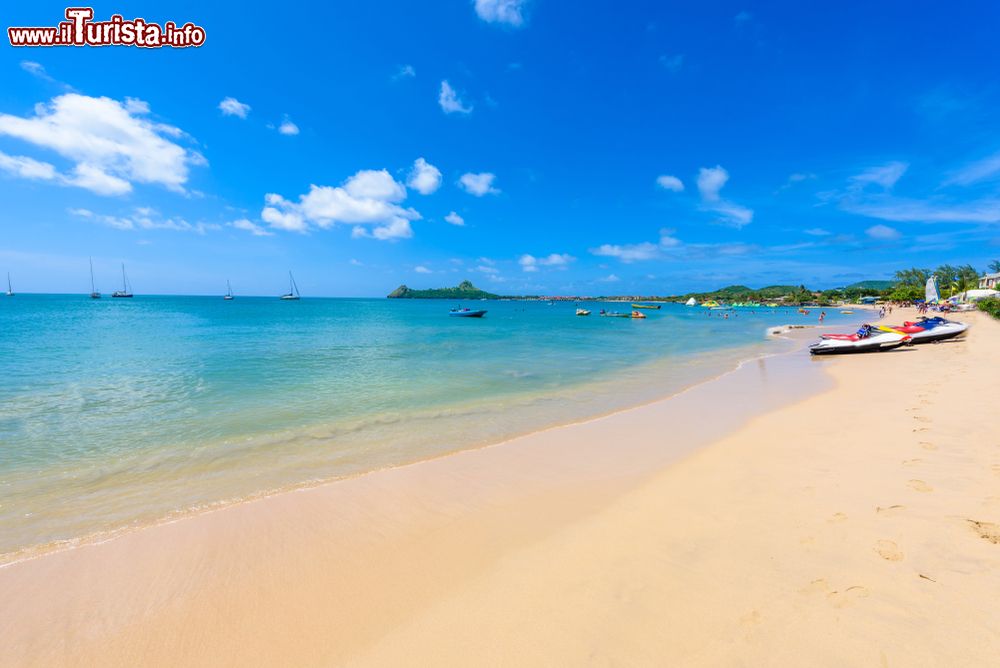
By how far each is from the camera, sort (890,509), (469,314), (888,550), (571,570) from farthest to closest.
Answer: (469,314) → (890,509) → (571,570) → (888,550)

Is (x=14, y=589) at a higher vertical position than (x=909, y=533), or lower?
lower

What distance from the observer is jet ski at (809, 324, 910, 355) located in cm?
2219

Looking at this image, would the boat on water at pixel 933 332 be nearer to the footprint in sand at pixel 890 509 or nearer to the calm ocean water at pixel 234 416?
the calm ocean water at pixel 234 416

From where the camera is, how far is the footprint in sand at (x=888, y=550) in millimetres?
3940

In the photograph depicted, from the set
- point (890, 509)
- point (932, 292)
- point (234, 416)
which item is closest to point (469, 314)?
point (234, 416)

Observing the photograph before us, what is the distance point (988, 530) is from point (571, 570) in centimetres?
461

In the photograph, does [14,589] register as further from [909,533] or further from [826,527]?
[909,533]

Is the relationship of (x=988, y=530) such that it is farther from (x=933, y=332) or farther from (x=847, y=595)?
(x=933, y=332)

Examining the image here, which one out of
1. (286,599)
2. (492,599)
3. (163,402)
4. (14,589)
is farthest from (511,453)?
(163,402)

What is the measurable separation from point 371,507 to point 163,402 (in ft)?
35.2

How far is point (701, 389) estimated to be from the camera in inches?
555

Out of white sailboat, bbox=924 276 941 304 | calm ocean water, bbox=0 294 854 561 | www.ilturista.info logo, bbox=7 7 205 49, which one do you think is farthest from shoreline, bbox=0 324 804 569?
white sailboat, bbox=924 276 941 304

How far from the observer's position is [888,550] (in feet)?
13.3

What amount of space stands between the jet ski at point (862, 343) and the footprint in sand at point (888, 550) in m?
23.6
